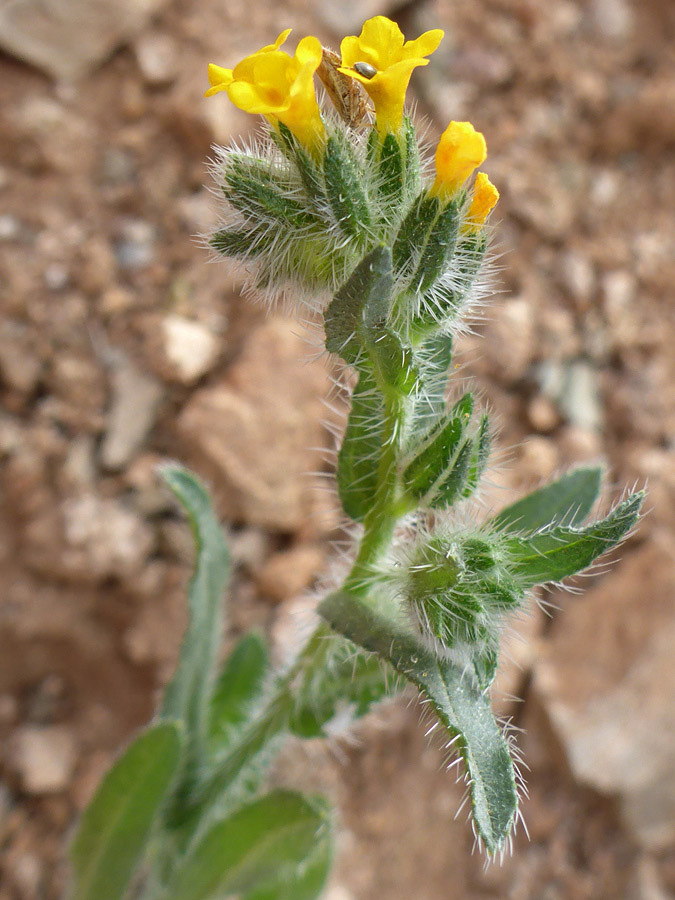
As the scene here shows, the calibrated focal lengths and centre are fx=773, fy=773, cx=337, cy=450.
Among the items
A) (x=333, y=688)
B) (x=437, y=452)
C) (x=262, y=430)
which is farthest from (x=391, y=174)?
(x=262, y=430)

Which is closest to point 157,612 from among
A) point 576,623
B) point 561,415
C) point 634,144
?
point 576,623

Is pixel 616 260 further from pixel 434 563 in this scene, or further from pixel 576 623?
pixel 434 563

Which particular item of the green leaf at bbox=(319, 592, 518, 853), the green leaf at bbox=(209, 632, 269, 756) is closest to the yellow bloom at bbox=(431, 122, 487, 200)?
the green leaf at bbox=(319, 592, 518, 853)

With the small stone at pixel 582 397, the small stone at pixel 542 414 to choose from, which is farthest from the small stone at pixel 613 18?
the small stone at pixel 542 414

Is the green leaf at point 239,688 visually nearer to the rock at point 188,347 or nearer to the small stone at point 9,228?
the rock at point 188,347

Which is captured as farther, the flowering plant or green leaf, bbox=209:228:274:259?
green leaf, bbox=209:228:274:259

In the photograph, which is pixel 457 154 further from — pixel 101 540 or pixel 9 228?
pixel 9 228

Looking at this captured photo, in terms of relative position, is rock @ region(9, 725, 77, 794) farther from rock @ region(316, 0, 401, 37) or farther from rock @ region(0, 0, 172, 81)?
rock @ region(316, 0, 401, 37)
